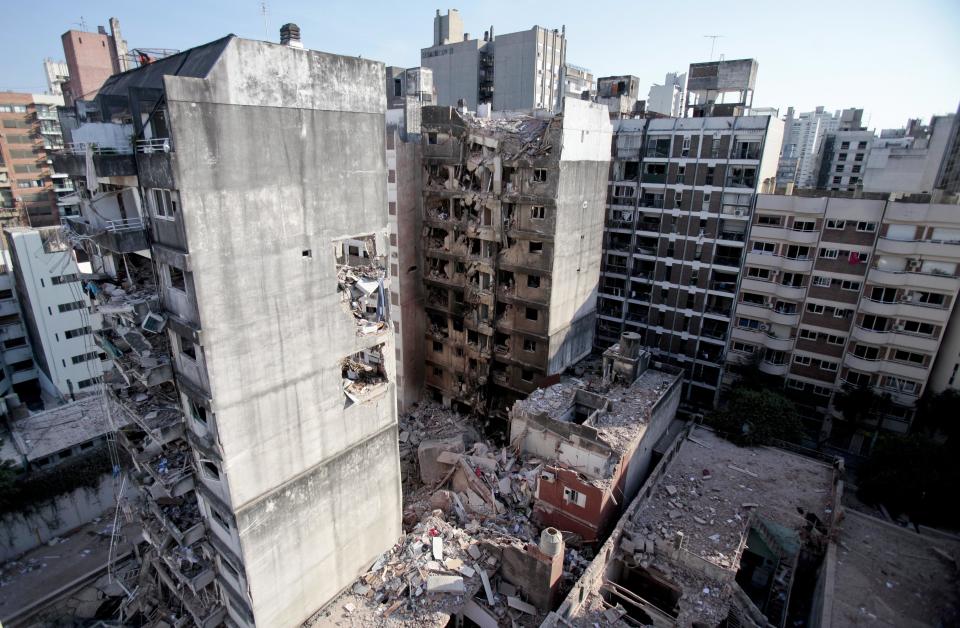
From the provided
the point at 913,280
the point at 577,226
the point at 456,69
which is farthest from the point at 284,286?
the point at 456,69

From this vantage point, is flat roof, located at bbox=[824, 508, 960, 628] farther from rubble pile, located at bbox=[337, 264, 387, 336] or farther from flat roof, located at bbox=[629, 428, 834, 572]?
rubble pile, located at bbox=[337, 264, 387, 336]

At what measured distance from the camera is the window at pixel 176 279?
1514cm

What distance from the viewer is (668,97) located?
55.0 m

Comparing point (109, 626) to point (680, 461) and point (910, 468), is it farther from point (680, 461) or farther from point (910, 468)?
point (910, 468)

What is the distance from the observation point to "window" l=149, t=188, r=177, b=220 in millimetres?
13680

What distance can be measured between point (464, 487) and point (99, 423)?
25433 mm

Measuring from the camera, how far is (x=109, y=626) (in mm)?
23000

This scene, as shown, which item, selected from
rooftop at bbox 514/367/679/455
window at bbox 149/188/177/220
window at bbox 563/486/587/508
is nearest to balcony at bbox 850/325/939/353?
rooftop at bbox 514/367/679/455

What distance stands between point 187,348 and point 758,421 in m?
29.7

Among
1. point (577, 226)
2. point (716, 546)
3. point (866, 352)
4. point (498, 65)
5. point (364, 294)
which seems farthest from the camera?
point (498, 65)

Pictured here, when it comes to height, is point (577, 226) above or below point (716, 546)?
above

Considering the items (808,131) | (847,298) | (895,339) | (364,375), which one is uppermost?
(808,131)

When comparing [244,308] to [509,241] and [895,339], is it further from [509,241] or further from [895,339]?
[895,339]

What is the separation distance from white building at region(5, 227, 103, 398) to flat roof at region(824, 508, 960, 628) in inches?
1815
